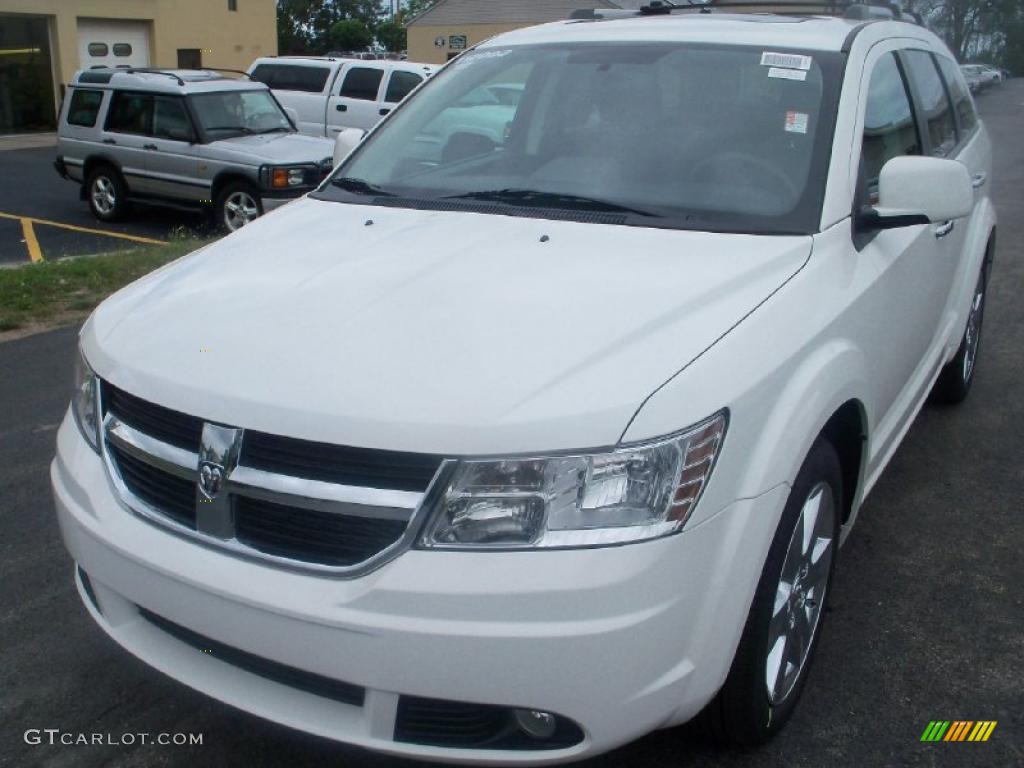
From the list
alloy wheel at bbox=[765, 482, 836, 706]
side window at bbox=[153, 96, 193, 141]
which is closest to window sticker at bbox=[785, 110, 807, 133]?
alloy wheel at bbox=[765, 482, 836, 706]

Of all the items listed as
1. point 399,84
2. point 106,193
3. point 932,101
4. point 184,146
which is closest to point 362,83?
point 399,84

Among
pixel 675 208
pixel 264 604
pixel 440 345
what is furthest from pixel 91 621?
pixel 675 208

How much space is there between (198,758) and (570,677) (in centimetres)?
118

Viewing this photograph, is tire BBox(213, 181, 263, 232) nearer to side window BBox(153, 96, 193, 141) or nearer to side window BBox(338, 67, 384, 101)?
side window BBox(153, 96, 193, 141)

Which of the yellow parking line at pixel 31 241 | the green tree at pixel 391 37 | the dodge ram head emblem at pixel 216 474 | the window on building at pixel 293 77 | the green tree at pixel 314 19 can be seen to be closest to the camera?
the dodge ram head emblem at pixel 216 474

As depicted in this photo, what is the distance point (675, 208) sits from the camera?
328 centimetres

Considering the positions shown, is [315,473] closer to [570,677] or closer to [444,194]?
[570,677]

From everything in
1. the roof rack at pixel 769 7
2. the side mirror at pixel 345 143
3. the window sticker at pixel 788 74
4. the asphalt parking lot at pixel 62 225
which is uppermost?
the roof rack at pixel 769 7

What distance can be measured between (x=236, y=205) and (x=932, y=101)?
849 cm

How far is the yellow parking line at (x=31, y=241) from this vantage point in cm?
1063

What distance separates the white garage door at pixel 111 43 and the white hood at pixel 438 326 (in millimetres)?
25932

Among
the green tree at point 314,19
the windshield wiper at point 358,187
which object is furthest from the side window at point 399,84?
the green tree at point 314,19

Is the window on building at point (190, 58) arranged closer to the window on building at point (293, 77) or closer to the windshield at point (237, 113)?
the window on building at point (293, 77)

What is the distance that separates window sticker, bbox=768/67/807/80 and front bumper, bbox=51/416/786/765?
1617 millimetres
